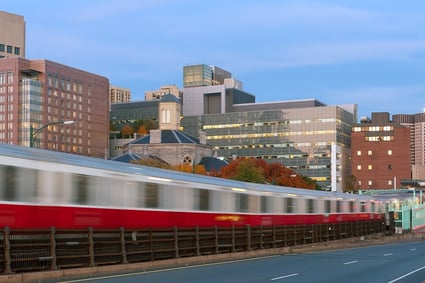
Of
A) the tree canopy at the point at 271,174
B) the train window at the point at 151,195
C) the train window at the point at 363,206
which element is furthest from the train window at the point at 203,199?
the tree canopy at the point at 271,174

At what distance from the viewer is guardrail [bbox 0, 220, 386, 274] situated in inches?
719

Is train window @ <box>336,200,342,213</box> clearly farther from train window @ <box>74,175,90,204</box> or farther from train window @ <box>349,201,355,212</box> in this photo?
train window @ <box>74,175,90,204</box>

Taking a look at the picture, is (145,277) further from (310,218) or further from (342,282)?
(310,218)

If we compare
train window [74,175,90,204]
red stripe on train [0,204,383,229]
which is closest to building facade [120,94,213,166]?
red stripe on train [0,204,383,229]

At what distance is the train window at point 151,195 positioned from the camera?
2556 centimetres

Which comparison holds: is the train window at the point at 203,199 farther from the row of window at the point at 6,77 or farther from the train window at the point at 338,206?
the row of window at the point at 6,77

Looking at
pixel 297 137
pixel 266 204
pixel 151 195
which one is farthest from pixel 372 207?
pixel 297 137

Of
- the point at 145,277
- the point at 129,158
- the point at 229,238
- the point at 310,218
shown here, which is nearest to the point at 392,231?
the point at 310,218

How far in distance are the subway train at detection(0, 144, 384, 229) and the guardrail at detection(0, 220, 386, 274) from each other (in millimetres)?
792

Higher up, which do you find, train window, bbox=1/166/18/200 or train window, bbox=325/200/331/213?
train window, bbox=1/166/18/200

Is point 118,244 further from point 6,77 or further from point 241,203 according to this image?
point 6,77

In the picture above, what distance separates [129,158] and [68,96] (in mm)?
62817

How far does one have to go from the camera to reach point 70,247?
66.5 ft

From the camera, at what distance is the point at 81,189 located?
21844 mm
